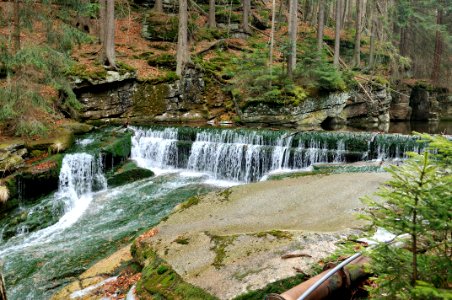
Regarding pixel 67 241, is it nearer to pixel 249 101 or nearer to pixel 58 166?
pixel 58 166

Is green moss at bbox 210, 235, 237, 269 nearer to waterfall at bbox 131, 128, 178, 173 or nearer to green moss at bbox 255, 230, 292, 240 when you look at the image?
green moss at bbox 255, 230, 292, 240

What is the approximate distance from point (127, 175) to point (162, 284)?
9.49 metres

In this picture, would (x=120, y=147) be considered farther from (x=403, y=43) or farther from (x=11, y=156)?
(x=403, y=43)

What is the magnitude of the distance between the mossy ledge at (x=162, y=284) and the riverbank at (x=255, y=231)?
0.07 meters

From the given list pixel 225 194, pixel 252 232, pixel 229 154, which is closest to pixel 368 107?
pixel 229 154

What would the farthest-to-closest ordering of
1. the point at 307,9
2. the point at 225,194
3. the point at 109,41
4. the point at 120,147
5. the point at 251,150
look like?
the point at 307,9, the point at 109,41, the point at 120,147, the point at 251,150, the point at 225,194

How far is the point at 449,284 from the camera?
2.35 metres

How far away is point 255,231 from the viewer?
590 centimetres

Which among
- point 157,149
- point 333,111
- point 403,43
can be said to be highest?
point 403,43

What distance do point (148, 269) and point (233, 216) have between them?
226 cm

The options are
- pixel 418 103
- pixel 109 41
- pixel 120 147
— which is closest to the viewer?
pixel 120 147

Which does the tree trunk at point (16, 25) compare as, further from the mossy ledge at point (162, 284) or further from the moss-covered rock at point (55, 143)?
the mossy ledge at point (162, 284)

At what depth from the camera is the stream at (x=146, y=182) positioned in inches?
302

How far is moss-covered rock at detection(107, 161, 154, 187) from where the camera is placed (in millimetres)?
13243
